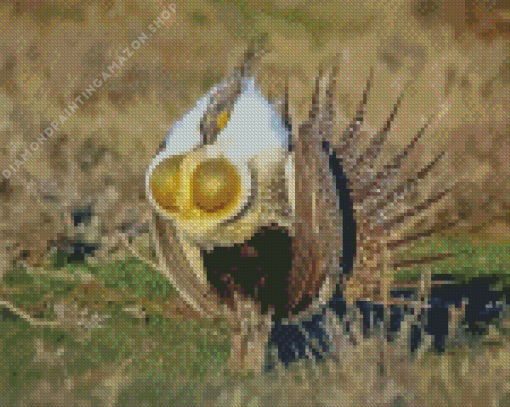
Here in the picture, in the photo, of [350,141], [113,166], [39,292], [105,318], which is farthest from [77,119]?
[350,141]

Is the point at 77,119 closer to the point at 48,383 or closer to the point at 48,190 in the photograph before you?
the point at 48,190

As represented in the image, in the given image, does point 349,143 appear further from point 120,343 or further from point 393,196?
point 120,343

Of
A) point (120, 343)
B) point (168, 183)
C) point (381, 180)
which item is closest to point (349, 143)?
point (381, 180)

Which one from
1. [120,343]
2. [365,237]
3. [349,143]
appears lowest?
[120,343]

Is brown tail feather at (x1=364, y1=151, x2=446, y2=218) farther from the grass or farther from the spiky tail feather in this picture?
the grass

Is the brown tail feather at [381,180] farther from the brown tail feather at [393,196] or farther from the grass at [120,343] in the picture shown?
the grass at [120,343]

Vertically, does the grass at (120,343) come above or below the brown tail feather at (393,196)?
below

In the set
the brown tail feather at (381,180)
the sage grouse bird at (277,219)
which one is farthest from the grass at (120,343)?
the brown tail feather at (381,180)

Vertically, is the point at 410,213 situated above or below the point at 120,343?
above
